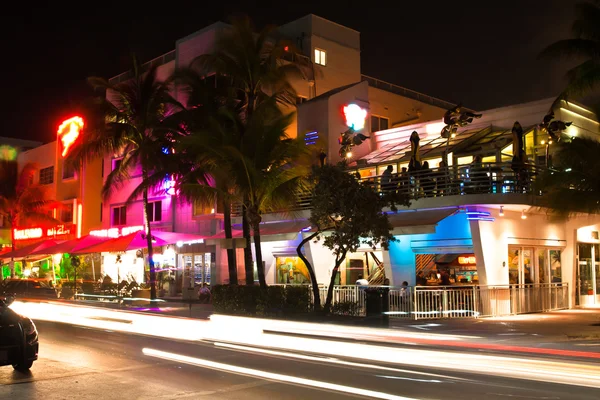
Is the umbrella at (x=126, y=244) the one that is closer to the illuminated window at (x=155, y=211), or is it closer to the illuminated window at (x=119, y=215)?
the illuminated window at (x=155, y=211)

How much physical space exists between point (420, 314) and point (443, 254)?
4.84 metres

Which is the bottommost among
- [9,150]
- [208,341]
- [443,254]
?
[208,341]

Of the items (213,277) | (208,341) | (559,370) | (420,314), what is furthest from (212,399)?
(213,277)

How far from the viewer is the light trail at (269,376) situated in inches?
358

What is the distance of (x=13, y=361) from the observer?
1060cm

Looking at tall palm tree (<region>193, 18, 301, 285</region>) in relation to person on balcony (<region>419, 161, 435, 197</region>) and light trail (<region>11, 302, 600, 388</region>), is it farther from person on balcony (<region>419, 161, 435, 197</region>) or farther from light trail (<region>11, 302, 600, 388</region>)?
person on balcony (<region>419, 161, 435, 197</region>)

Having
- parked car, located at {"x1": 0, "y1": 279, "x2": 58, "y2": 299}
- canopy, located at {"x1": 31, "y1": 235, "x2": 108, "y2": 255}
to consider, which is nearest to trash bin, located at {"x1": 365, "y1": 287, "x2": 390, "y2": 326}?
canopy, located at {"x1": 31, "y1": 235, "x2": 108, "y2": 255}

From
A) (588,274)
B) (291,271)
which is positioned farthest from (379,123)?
(588,274)

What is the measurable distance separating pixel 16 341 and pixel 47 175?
41.3 metres

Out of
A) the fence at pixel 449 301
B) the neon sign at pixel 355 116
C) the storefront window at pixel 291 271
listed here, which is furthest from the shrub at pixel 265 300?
the neon sign at pixel 355 116

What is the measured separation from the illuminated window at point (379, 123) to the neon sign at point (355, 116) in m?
4.26

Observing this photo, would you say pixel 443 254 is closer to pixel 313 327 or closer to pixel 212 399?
pixel 313 327

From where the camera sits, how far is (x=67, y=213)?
4584 cm

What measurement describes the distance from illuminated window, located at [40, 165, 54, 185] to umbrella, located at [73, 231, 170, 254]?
19911mm
